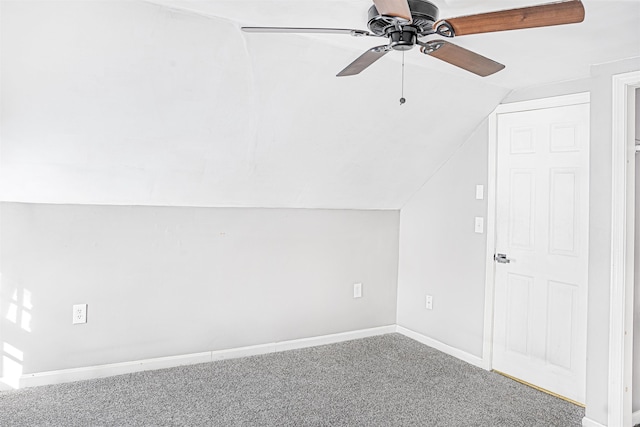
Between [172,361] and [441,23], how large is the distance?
2.80m

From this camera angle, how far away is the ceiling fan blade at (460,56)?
1.82 metres

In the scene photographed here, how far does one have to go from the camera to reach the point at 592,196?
2551 millimetres

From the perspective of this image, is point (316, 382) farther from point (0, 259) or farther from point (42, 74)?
point (42, 74)

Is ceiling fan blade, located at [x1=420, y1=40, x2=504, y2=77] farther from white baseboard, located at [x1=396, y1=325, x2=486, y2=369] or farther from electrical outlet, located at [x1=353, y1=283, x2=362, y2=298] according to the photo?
electrical outlet, located at [x1=353, y1=283, x2=362, y2=298]

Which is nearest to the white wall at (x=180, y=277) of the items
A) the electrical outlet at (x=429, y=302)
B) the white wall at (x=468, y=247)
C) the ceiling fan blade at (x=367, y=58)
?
the white wall at (x=468, y=247)

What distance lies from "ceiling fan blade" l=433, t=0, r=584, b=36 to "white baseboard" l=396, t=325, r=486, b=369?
2567 mm

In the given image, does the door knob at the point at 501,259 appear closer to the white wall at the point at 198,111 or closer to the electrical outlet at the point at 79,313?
the white wall at the point at 198,111

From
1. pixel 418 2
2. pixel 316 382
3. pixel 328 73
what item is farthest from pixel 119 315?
pixel 418 2

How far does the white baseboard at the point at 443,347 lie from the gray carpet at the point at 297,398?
0.23 feet

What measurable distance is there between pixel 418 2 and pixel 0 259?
272 centimetres

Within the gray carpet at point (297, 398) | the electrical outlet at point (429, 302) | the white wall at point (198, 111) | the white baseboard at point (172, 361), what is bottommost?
the gray carpet at point (297, 398)

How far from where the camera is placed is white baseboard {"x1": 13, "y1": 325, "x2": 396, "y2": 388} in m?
2.92

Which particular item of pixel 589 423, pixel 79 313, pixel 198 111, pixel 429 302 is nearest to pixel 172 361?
pixel 79 313

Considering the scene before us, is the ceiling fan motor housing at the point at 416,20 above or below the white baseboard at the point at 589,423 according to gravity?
above
